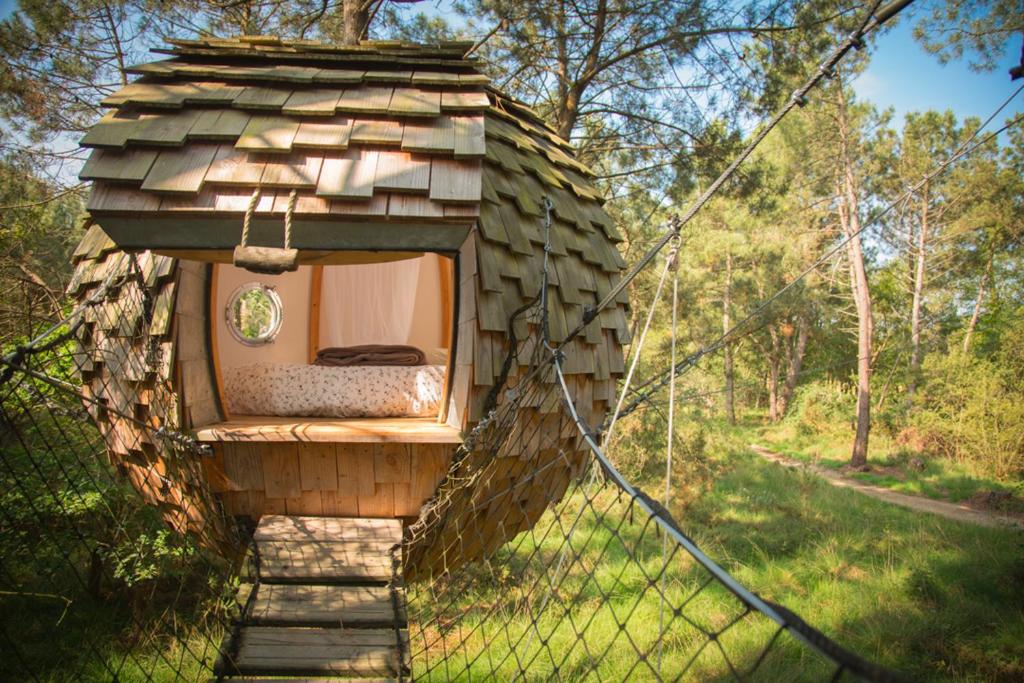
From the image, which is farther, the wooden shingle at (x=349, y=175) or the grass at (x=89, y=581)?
the grass at (x=89, y=581)

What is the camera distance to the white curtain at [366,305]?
455cm

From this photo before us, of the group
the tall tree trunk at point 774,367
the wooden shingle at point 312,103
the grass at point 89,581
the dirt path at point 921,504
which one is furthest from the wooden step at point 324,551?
the tall tree trunk at point 774,367

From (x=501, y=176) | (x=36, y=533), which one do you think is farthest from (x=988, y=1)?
(x=36, y=533)

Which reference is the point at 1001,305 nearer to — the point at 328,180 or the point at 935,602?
the point at 935,602

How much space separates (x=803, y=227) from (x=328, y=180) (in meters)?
15.5

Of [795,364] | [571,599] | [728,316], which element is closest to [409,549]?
[571,599]

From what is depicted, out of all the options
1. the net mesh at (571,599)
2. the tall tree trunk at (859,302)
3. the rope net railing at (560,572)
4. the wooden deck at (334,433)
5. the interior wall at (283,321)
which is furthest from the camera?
the tall tree trunk at (859,302)

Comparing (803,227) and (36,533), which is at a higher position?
(803,227)

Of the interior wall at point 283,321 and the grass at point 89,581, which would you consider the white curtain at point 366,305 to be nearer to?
the interior wall at point 283,321

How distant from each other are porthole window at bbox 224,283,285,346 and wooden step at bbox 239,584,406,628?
182 centimetres

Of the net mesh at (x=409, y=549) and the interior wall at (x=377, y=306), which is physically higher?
the interior wall at (x=377, y=306)

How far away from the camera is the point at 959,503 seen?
9.45 metres

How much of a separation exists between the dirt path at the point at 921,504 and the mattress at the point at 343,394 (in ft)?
26.0

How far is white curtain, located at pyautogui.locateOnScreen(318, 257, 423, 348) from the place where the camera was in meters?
4.55
